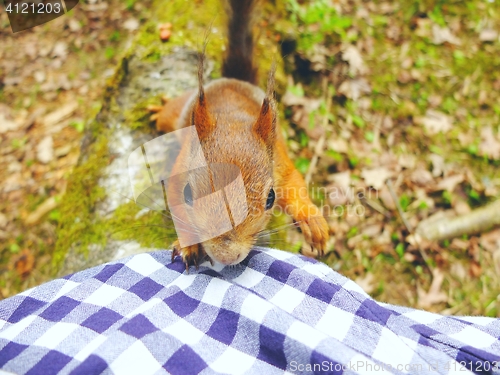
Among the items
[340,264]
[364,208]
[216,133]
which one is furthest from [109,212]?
[364,208]

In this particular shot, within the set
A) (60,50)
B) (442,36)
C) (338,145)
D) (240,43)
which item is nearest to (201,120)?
(240,43)

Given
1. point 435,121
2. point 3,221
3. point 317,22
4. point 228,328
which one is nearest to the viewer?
point 228,328

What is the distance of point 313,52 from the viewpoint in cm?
362

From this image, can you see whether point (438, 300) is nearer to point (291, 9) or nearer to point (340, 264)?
point (340, 264)

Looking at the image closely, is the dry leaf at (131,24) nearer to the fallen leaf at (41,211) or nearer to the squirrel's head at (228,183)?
the fallen leaf at (41,211)

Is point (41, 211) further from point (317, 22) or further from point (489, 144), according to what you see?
point (489, 144)

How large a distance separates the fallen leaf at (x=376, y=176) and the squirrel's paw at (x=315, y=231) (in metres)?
1.17

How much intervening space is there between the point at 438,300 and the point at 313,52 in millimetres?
2382

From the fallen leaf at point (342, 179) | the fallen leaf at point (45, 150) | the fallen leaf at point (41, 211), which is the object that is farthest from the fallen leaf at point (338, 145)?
the fallen leaf at point (45, 150)

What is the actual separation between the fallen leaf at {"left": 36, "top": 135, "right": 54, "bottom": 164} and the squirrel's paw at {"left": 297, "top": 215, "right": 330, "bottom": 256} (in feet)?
9.19

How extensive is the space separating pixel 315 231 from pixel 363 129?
5.38 ft

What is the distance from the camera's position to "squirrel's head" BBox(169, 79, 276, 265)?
1.50 metres

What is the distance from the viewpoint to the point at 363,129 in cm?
349

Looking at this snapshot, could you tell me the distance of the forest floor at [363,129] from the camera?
3.03 m
